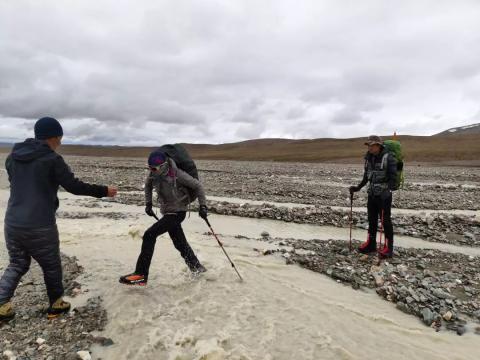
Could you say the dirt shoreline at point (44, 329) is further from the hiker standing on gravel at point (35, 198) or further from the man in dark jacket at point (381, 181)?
the man in dark jacket at point (381, 181)

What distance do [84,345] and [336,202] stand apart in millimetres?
14765

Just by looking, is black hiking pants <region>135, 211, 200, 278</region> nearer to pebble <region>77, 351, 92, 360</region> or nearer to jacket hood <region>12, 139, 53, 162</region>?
pebble <region>77, 351, 92, 360</region>

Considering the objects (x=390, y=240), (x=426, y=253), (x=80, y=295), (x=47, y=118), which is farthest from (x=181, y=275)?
(x=426, y=253)

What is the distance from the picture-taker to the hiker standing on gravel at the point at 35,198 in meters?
5.18

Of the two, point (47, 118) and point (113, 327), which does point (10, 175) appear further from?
point (113, 327)

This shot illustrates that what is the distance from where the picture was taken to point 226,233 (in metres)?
12.1

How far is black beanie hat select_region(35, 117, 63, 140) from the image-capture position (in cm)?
526

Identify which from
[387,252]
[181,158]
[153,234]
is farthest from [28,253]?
[387,252]

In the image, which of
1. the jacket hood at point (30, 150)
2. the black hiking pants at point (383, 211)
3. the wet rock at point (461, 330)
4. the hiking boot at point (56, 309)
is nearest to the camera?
the jacket hood at point (30, 150)

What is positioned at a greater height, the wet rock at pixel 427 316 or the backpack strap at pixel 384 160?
the backpack strap at pixel 384 160

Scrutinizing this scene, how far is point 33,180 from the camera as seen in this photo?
5.19m

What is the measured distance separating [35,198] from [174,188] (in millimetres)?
2166

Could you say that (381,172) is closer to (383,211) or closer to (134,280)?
(383,211)

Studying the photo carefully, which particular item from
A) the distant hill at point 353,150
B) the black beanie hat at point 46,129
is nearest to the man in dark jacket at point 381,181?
the black beanie hat at point 46,129
